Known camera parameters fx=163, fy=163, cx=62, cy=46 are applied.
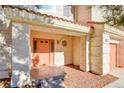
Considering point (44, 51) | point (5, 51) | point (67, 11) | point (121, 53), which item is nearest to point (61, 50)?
point (44, 51)

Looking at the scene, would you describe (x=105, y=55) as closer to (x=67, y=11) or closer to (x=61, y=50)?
(x=61, y=50)

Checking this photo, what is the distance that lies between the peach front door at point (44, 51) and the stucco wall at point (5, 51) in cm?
383

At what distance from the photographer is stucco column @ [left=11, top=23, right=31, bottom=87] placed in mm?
5699

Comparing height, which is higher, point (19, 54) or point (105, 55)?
point (19, 54)

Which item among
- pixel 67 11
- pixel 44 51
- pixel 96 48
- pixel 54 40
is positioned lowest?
pixel 44 51

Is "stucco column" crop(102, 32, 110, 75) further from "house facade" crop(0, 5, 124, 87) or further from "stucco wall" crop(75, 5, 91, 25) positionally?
"stucco wall" crop(75, 5, 91, 25)

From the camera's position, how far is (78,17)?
12.5 metres

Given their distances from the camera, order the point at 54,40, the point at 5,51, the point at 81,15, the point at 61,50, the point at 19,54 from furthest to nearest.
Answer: the point at 81,15 → the point at 61,50 → the point at 54,40 → the point at 5,51 → the point at 19,54

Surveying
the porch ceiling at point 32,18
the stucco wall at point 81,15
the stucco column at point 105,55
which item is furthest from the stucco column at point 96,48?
the stucco wall at point 81,15

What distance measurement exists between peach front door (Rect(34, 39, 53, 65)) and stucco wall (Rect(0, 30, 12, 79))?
12.6ft

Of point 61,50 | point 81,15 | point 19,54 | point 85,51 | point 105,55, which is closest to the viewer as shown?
point 19,54

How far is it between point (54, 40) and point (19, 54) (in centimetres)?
514

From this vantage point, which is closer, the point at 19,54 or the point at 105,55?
the point at 19,54

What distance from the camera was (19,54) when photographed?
5.79m
